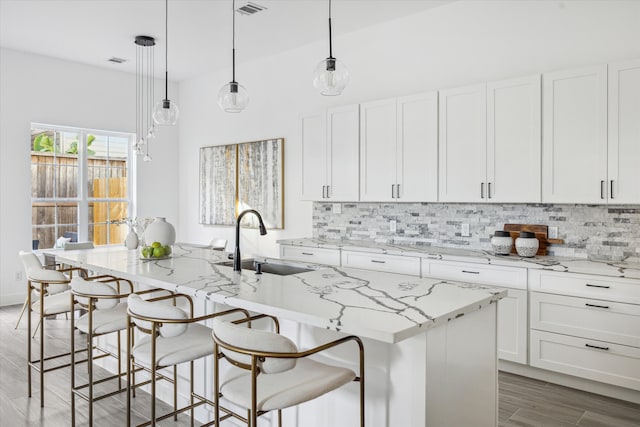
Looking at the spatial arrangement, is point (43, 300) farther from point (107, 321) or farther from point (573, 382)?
point (573, 382)

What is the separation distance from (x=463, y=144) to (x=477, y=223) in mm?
759

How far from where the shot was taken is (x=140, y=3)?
14.8 ft

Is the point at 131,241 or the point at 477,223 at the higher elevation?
the point at 477,223

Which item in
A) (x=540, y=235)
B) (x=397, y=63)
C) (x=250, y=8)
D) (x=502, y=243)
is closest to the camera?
(x=502, y=243)

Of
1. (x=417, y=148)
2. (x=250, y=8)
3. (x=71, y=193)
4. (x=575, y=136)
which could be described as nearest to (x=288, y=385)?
(x=575, y=136)

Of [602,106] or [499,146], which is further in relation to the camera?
[499,146]

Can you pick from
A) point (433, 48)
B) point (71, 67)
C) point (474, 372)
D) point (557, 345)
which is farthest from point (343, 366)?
point (71, 67)

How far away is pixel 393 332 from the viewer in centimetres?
163

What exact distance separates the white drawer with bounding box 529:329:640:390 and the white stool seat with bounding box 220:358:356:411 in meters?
2.01

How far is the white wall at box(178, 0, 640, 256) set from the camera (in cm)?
377

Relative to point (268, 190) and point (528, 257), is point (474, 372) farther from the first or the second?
point (268, 190)

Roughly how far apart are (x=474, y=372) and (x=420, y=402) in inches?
18.6

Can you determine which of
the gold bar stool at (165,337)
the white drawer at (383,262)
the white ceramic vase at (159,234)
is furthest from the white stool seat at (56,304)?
the white drawer at (383,262)

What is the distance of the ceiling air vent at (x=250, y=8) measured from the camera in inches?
179
